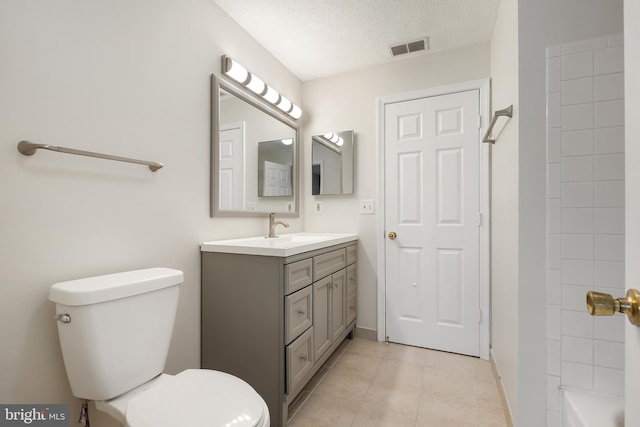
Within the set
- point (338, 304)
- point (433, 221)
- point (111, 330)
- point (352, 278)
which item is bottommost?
point (338, 304)

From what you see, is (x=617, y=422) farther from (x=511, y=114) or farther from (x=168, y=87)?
(x=168, y=87)

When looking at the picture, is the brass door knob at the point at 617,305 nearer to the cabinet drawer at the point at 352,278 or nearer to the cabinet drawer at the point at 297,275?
the cabinet drawer at the point at 297,275

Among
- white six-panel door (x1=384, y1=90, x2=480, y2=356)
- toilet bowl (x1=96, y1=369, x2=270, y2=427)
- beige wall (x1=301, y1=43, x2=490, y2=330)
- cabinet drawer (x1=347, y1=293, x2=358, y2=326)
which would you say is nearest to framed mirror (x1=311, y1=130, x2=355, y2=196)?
beige wall (x1=301, y1=43, x2=490, y2=330)

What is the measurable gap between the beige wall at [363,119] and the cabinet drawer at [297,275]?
0.94 m

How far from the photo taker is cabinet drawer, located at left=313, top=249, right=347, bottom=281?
1.75 meters

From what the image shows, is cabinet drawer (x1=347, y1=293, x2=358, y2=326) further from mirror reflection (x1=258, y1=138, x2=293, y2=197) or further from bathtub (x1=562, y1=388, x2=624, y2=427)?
bathtub (x1=562, y1=388, x2=624, y2=427)

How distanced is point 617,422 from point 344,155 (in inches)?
82.8

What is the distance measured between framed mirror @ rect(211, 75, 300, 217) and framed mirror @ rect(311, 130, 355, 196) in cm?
18

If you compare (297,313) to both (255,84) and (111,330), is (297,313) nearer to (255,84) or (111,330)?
(111,330)

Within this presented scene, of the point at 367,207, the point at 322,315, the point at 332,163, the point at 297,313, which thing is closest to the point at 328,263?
the point at 322,315

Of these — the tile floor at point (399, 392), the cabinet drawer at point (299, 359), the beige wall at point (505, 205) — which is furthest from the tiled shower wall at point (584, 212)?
the cabinet drawer at point (299, 359)

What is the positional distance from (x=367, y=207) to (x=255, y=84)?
4.14 ft

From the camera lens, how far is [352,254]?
7.87ft

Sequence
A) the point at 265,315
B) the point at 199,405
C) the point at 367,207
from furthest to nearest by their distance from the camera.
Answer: the point at 367,207, the point at 265,315, the point at 199,405
